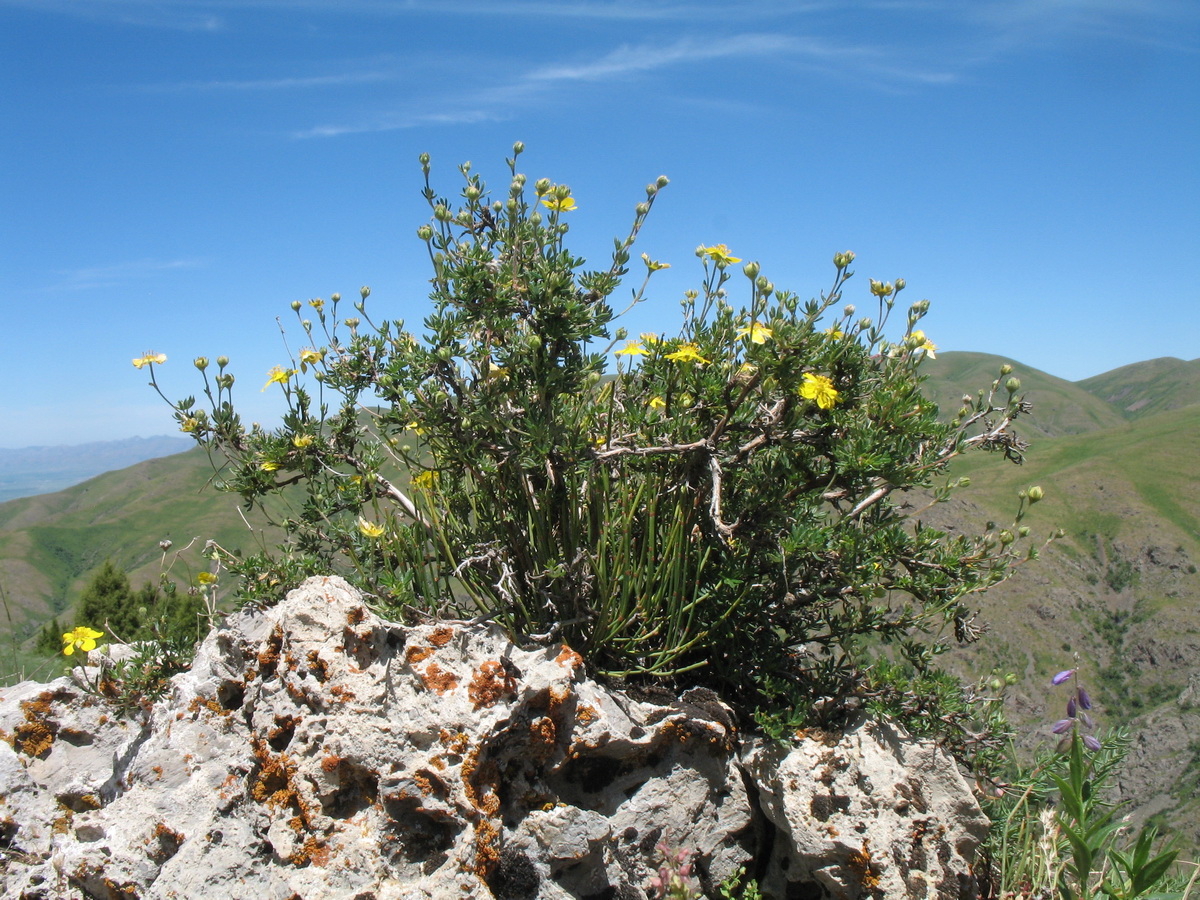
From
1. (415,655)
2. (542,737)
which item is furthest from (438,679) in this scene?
(542,737)

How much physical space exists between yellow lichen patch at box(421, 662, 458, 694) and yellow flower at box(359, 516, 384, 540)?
839mm

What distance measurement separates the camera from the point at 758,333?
11.0ft

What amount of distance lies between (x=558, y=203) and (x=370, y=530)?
1.94 metres

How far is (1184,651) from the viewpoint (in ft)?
315

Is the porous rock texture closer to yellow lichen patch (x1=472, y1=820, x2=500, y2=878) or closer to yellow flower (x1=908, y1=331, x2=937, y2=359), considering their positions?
yellow lichen patch (x1=472, y1=820, x2=500, y2=878)

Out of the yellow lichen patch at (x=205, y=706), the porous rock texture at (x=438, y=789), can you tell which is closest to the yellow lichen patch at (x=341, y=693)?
the porous rock texture at (x=438, y=789)

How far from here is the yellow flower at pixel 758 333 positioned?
3.25 m

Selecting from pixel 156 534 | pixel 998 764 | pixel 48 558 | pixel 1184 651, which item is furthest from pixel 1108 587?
pixel 48 558

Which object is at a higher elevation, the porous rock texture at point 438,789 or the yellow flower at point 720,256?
the yellow flower at point 720,256

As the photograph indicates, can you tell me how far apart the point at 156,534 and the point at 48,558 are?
67.3ft

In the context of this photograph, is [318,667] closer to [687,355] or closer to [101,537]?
[687,355]

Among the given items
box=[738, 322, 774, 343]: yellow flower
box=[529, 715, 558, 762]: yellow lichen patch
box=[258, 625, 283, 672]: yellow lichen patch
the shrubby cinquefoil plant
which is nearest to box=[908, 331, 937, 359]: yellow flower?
the shrubby cinquefoil plant

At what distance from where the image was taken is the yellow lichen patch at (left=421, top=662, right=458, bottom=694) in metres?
3.35

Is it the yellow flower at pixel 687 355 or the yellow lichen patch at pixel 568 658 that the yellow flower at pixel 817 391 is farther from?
the yellow lichen patch at pixel 568 658
